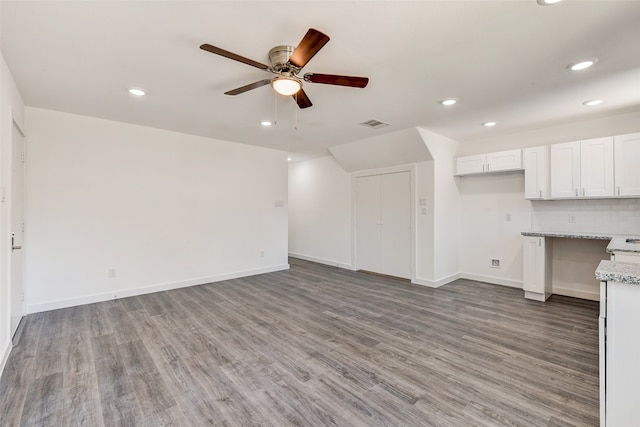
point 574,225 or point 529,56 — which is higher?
point 529,56

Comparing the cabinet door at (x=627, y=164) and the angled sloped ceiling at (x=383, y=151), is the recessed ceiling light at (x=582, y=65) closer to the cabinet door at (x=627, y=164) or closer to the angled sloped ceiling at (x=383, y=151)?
the cabinet door at (x=627, y=164)

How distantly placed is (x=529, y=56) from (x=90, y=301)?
225 inches

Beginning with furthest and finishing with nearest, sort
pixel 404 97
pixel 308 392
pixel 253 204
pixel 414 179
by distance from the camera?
pixel 253 204 → pixel 414 179 → pixel 404 97 → pixel 308 392

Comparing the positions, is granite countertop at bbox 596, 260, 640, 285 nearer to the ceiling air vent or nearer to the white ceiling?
the white ceiling

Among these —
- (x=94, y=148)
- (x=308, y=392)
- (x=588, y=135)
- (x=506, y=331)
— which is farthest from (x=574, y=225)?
(x=94, y=148)

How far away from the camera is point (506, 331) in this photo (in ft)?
10.0

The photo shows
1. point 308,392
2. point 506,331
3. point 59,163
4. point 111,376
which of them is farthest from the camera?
point 59,163

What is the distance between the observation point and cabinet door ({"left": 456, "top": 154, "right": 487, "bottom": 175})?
479 centimetres

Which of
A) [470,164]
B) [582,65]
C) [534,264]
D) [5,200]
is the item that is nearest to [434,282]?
[534,264]

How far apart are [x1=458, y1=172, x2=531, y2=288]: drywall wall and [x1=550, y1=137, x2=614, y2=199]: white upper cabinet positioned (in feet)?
1.96

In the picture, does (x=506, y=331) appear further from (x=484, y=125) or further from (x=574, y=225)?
(x=484, y=125)

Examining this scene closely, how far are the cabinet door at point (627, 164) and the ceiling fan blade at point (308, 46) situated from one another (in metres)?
4.05

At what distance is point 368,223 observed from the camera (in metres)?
5.94

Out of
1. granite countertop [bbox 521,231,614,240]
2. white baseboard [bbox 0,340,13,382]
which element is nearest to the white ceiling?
granite countertop [bbox 521,231,614,240]
